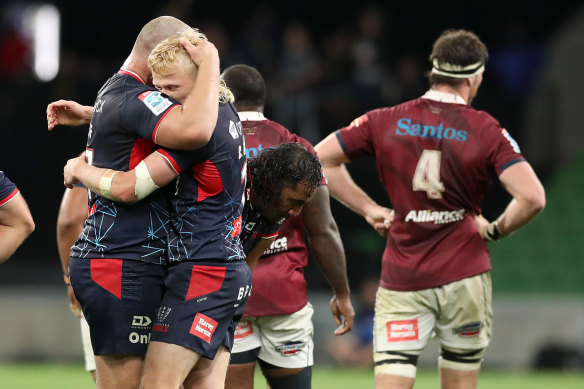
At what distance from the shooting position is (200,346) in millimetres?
3969

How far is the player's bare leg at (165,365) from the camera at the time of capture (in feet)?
12.7

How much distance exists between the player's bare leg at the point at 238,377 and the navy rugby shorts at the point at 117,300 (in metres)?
1.51

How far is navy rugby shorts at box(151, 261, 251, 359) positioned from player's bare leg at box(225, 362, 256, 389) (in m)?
1.38

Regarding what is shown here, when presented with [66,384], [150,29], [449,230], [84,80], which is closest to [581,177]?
[84,80]

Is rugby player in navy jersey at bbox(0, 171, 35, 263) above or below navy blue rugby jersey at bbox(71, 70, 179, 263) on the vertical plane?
below

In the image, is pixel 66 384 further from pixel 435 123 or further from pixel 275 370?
pixel 435 123

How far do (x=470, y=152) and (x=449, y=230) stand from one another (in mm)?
487

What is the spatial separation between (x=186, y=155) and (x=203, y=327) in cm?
73

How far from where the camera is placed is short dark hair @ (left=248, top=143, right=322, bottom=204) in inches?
168

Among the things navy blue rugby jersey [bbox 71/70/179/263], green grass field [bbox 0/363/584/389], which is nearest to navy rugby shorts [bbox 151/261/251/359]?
navy blue rugby jersey [bbox 71/70/179/263]

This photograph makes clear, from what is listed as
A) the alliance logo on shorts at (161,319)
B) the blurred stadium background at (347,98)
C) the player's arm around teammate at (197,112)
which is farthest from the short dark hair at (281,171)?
the blurred stadium background at (347,98)

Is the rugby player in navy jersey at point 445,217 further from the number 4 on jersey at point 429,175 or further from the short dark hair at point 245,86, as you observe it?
the short dark hair at point 245,86

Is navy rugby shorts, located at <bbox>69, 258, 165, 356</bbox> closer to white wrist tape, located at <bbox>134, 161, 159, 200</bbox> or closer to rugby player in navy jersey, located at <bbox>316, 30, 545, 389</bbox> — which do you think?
white wrist tape, located at <bbox>134, 161, 159, 200</bbox>

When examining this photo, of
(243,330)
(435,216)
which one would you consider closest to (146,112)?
(243,330)
